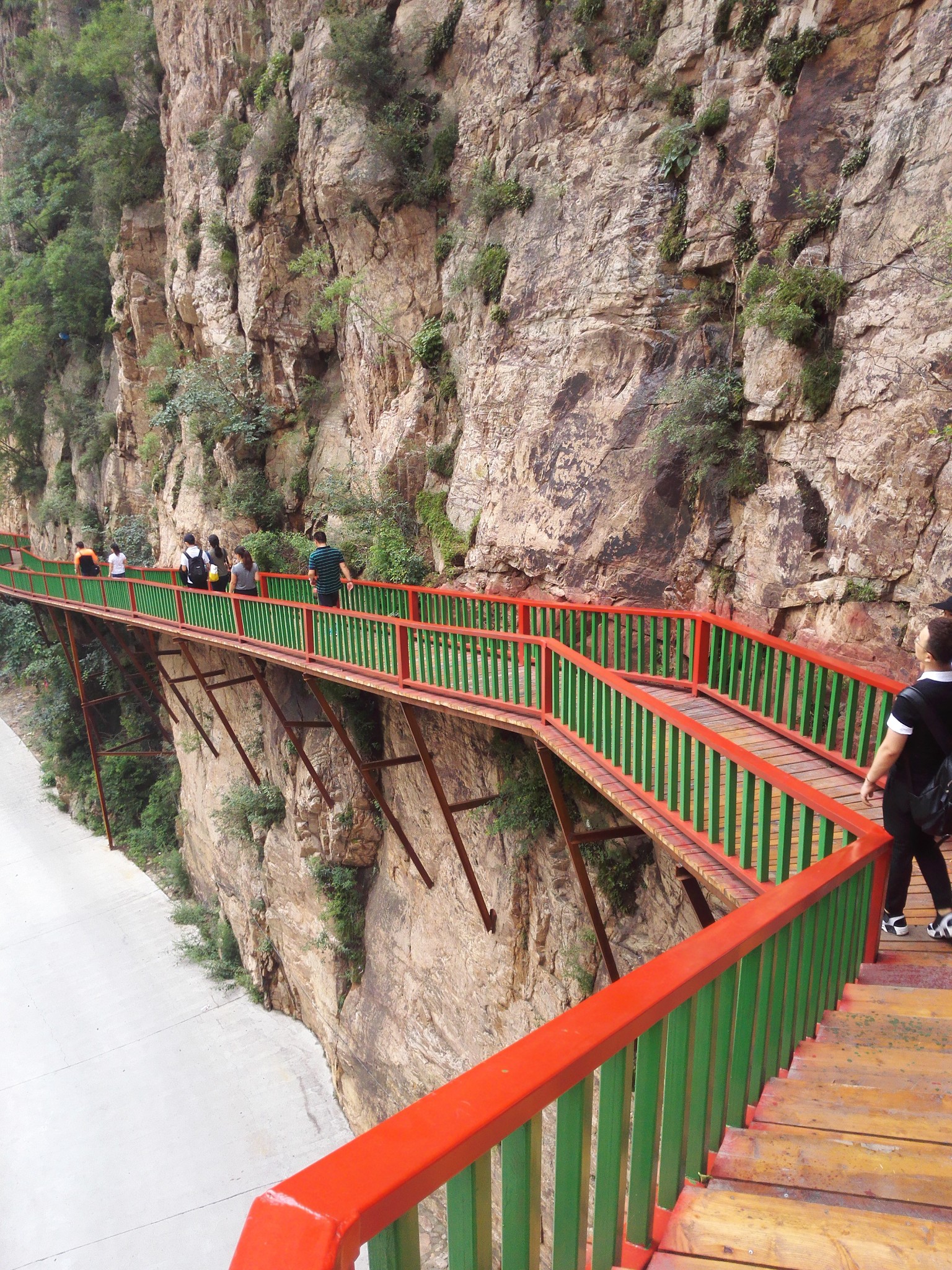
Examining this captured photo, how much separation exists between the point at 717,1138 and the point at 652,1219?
460mm

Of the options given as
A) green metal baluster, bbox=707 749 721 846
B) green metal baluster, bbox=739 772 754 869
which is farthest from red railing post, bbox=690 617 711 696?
green metal baluster, bbox=739 772 754 869

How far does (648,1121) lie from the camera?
1766 mm

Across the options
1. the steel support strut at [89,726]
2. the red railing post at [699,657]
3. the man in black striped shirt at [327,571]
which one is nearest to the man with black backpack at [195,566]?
the man in black striped shirt at [327,571]

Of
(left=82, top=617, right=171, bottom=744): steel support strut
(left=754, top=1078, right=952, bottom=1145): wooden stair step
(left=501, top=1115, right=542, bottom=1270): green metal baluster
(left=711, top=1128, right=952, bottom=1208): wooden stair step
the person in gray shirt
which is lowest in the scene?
(left=82, top=617, right=171, bottom=744): steel support strut

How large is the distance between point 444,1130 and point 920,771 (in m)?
3.30

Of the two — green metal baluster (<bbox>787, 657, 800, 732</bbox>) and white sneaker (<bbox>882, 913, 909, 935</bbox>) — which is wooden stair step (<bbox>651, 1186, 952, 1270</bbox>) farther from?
green metal baluster (<bbox>787, 657, 800, 732</bbox>)

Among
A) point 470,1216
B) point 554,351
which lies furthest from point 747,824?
point 554,351

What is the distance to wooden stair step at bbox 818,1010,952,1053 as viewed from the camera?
273cm

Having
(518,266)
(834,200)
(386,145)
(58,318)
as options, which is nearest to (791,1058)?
(834,200)

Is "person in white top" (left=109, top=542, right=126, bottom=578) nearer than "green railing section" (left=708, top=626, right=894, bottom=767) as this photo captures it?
No

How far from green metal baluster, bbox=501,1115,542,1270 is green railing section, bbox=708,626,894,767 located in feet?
16.2

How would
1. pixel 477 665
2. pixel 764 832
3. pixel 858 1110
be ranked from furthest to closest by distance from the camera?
pixel 477 665 < pixel 764 832 < pixel 858 1110

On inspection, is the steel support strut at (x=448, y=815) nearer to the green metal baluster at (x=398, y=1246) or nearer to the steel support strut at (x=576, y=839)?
the steel support strut at (x=576, y=839)

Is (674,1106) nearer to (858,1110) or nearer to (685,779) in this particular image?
(858,1110)
